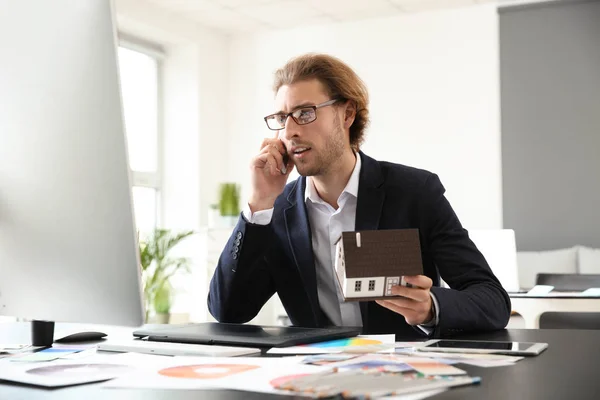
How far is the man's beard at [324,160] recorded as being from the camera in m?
2.07

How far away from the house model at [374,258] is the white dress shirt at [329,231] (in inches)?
24.3

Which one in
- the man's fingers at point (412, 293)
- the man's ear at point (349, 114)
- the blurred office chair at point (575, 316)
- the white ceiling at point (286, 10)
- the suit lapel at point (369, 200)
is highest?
the white ceiling at point (286, 10)

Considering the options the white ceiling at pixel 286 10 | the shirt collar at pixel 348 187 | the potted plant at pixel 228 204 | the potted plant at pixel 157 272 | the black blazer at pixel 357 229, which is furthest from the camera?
the potted plant at pixel 228 204

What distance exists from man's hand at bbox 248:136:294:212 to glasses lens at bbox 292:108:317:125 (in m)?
0.08

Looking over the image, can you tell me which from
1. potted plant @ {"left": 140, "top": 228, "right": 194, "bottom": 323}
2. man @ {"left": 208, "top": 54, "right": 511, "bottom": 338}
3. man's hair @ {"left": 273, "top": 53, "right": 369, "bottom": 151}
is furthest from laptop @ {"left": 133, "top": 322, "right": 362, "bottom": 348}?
potted plant @ {"left": 140, "top": 228, "right": 194, "bottom": 323}

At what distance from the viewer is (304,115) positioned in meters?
2.09

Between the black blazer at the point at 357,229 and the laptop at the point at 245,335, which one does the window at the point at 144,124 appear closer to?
the black blazer at the point at 357,229

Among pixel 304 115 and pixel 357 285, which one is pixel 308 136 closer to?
pixel 304 115

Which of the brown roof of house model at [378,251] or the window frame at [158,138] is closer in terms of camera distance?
the brown roof of house model at [378,251]

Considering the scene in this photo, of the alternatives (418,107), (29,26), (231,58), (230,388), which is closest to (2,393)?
(230,388)

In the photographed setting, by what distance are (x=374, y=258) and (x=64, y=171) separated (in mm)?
501

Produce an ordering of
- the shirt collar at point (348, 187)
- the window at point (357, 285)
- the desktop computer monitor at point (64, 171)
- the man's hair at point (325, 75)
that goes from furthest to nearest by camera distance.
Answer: the man's hair at point (325, 75) → the shirt collar at point (348, 187) → the window at point (357, 285) → the desktop computer monitor at point (64, 171)

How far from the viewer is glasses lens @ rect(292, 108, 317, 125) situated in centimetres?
209

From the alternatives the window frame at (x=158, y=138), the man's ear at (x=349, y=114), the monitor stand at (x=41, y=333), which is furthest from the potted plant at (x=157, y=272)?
the monitor stand at (x=41, y=333)
